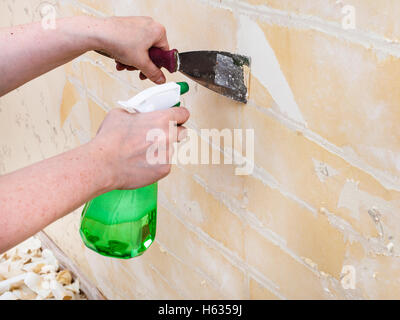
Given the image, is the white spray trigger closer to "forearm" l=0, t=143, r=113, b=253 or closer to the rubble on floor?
"forearm" l=0, t=143, r=113, b=253

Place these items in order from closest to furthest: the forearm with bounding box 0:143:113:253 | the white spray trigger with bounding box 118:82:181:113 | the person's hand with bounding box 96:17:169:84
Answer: the forearm with bounding box 0:143:113:253
the white spray trigger with bounding box 118:82:181:113
the person's hand with bounding box 96:17:169:84

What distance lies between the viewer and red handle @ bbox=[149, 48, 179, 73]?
33.1 inches

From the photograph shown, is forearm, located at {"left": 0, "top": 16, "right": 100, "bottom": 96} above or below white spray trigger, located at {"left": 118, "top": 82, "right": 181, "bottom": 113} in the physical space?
above

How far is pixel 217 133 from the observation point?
36.3 inches

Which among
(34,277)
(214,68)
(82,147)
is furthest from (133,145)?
(34,277)

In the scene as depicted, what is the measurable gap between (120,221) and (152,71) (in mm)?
256

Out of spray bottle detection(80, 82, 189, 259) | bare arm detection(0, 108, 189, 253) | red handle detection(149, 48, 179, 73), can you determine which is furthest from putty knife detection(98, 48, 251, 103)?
spray bottle detection(80, 82, 189, 259)

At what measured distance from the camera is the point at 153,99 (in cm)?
73

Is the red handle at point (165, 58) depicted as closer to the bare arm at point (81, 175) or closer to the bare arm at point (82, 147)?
the bare arm at point (82, 147)

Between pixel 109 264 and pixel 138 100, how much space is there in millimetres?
924

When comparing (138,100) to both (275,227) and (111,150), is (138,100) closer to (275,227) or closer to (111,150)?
(111,150)

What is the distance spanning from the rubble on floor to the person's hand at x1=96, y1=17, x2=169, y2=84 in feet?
3.54

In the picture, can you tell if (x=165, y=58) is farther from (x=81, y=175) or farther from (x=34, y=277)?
(x=34, y=277)
